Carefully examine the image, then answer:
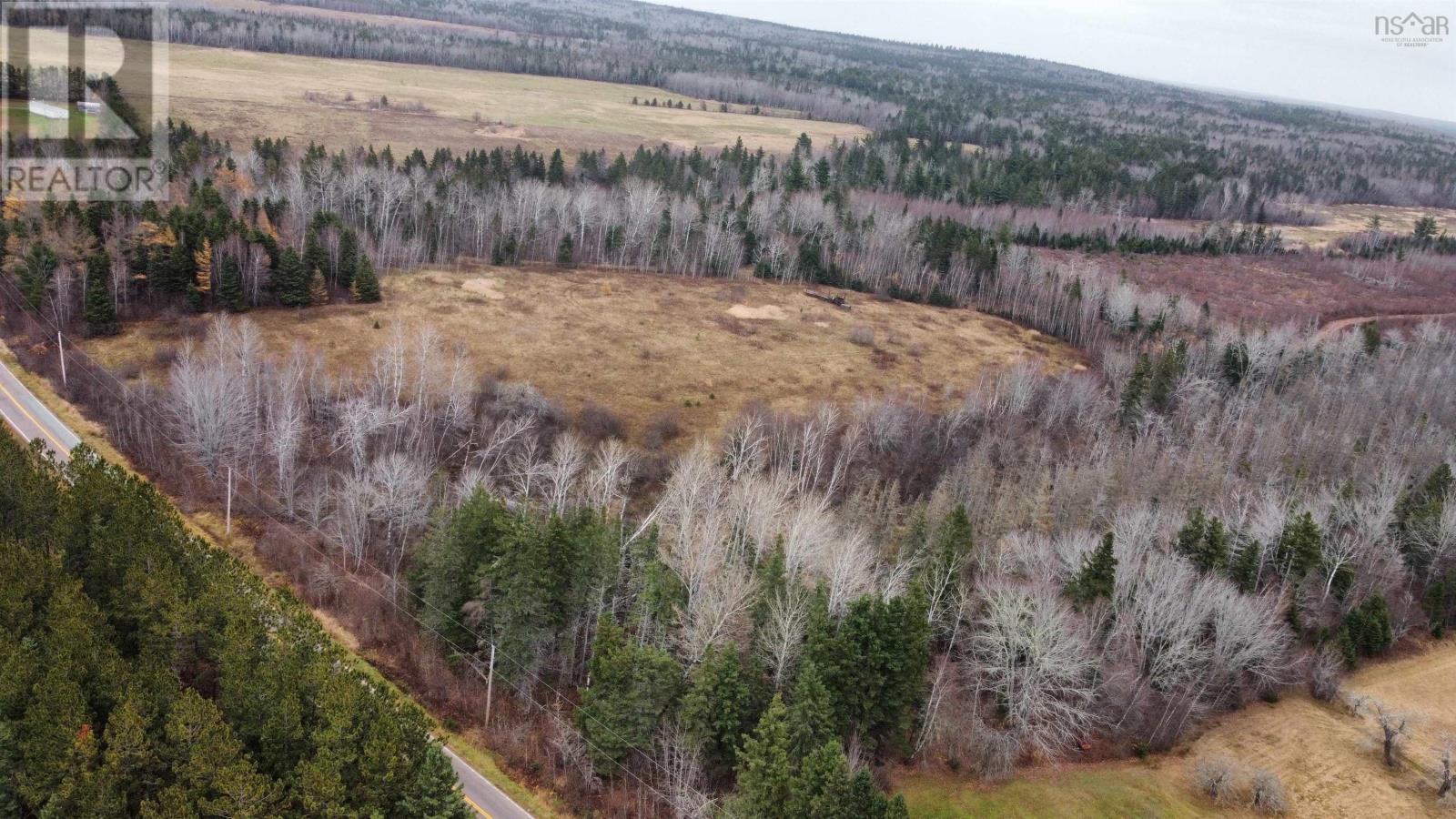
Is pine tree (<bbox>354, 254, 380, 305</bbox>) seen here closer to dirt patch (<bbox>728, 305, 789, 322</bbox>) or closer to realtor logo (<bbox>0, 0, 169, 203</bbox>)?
realtor logo (<bbox>0, 0, 169, 203</bbox>)

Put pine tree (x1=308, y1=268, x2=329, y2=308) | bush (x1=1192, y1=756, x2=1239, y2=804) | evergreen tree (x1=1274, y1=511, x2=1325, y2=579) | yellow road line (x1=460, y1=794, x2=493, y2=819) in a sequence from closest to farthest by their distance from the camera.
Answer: yellow road line (x1=460, y1=794, x2=493, y2=819), bush (x1=1192, y1=756, x2=1239, y2=804), evergreen tree (x1=1274, y1=511, x2=1325, y2=579), pine tree (x1=308, y1=268, x2=329, y2=308)

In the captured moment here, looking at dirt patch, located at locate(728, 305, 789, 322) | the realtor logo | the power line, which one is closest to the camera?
the power line

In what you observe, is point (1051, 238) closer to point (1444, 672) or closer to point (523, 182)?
point (523, 182)

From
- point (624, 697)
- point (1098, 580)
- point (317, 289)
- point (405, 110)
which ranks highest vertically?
point (405, 110)

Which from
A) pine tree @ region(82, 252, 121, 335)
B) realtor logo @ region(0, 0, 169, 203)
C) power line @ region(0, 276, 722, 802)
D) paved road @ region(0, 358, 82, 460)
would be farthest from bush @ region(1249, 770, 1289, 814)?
realtor logo @ region(0, 0, 169, 203)

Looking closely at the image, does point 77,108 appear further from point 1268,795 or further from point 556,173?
point 1268,795

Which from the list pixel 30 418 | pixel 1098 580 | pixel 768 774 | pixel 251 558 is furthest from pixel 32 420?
pixel 1098 580

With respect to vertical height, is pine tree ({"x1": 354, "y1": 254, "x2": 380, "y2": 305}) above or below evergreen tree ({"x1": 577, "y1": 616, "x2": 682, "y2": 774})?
above
